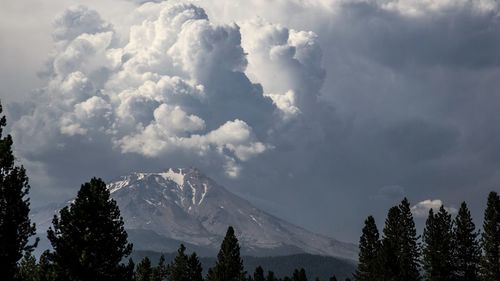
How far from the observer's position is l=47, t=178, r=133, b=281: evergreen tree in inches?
1812

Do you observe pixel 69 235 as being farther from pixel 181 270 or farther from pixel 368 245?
pixel 368 245

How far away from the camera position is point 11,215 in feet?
136

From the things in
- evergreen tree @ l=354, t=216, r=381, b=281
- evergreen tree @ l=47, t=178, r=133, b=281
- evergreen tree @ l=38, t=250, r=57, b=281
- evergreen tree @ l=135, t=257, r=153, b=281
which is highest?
evergreen tree @ l=354, t=216, r=381, b=281

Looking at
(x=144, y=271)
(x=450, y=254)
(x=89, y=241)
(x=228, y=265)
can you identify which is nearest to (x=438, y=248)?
(x=450, y=254)

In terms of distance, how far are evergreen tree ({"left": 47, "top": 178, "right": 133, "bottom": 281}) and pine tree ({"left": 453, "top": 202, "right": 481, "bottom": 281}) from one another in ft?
217

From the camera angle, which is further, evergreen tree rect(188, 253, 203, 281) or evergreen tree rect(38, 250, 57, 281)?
evergreen tree rect(188, 253, 203, 281)

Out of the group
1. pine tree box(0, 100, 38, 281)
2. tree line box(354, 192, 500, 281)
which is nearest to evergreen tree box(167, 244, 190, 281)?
tree line box(354, 192, 500, 281)

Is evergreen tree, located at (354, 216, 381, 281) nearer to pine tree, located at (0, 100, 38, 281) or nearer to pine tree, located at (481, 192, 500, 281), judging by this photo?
pine tree, located at (481, 192, 500, 281)

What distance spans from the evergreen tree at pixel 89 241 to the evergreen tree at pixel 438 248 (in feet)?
207

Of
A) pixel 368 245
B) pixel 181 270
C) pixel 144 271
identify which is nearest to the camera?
pixel 181 270

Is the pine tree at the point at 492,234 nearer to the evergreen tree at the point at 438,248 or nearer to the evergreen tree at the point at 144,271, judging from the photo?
the evergreen tree at the point at 438,248

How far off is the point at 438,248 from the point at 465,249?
14.1 ft

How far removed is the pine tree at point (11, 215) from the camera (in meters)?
40.9

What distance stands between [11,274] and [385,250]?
6660cm
